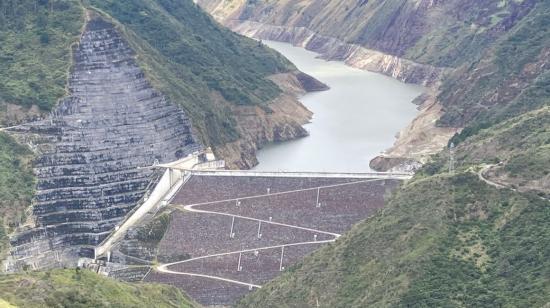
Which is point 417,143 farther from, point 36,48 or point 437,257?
point 437,257

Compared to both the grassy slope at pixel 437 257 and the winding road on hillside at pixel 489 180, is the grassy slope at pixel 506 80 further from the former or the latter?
the grassy slope at pixel 437 257

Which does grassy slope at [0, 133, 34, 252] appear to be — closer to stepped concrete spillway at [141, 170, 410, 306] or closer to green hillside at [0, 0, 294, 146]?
green hillside at [0, 0, 294, 146]

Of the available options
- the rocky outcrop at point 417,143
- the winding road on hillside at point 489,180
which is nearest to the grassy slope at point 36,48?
the rocky outcrop at point 417,143

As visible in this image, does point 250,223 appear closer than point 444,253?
No

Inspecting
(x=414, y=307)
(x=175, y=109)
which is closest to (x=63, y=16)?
(x=175, y=109)

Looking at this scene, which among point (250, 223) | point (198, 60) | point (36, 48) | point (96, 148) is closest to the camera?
point (250, 223)

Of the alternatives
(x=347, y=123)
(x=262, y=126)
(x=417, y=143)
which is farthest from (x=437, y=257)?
(x=347, y=123)

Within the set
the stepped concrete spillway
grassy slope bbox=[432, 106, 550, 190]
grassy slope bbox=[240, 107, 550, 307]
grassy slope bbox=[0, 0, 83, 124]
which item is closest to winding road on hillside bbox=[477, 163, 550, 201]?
grassy slope bbox=[240, 107, 550, 307]

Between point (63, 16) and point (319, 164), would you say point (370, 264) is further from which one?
point (63, 16)
